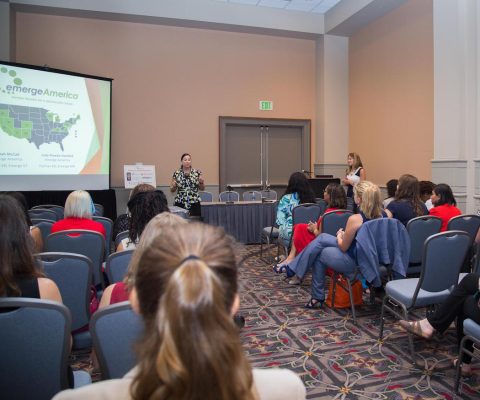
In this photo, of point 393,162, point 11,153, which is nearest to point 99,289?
point 11,153

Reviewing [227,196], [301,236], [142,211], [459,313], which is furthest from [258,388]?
[227,196]

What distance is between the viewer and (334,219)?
4.21 m

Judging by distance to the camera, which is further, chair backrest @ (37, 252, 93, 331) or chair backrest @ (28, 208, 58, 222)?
chair backrest @ (28, 208, 58, 222)

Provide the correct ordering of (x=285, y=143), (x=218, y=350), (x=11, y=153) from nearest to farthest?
(x=218, y=350) < (x=11, y=153) < (x=285, y=143)

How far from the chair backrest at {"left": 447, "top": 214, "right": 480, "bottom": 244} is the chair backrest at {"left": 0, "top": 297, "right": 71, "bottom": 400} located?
10.2 feet

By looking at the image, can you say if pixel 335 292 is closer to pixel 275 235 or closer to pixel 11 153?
pixel 275 235

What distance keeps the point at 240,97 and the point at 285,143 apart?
1.47m

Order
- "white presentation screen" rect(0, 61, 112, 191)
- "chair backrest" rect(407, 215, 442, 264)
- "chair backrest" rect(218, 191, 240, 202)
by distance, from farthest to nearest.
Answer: "chair backrest" rect(218, 191, 240, 202)
"white presentation screen" rect(0, 61, 112, 191)
"chair backrest" rect(407, 215, 442, 264)

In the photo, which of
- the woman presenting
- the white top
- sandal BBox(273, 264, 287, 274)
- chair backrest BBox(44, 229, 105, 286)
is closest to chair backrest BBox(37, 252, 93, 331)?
chair backrest BBox(44, 229, 105, 286)

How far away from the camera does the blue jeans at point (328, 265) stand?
3.50 meters

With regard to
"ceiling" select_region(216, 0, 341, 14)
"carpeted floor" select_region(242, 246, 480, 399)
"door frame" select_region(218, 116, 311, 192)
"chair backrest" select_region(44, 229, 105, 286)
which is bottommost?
"carpeted floor" select_region(242, 246, 480, 399)

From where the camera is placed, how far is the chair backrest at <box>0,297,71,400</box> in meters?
1.42

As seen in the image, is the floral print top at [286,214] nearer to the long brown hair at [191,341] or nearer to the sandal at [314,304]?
the sandal at [314,304]

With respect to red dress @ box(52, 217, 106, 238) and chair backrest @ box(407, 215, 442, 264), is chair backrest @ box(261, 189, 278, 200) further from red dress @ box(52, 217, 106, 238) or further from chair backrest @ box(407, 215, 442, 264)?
red dress @ box(52, 217, 106, 238)
